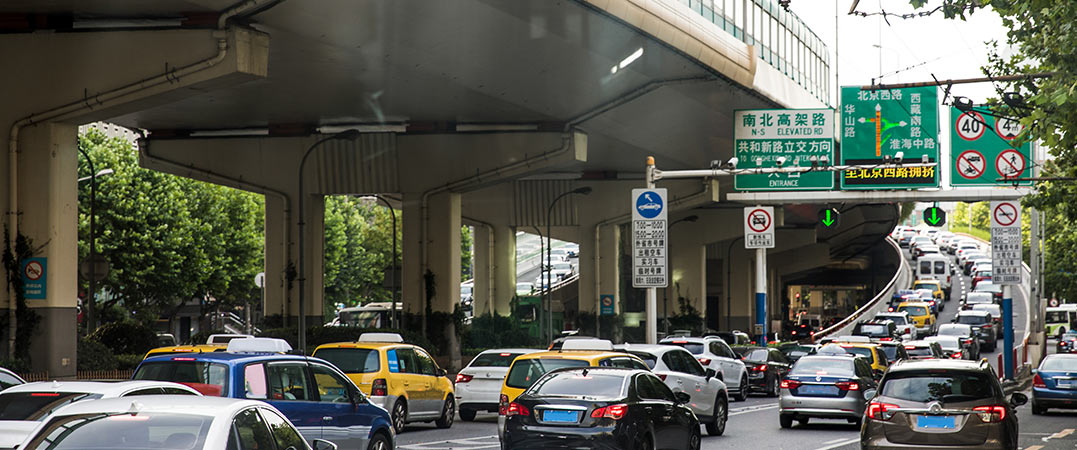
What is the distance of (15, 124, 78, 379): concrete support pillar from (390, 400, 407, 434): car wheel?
838 centimetres

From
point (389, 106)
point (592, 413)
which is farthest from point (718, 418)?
point (389, 106)

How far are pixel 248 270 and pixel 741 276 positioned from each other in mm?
39633

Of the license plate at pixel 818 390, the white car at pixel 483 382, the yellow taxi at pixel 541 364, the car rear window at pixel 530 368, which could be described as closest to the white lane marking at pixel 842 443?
the license plate at pixel 818 390

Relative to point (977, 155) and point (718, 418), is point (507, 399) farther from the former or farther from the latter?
point (977, 155)

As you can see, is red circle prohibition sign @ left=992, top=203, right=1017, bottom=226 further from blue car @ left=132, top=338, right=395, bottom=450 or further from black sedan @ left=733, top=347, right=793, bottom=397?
blue car @ left=132, top=338, right=395, bottom=450

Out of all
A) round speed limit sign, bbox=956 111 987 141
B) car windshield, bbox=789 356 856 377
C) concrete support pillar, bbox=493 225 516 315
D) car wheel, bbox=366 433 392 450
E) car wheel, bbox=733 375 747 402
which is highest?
round speed limit sign, bbox=956 111 987 141

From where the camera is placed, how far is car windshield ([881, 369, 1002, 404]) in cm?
1446

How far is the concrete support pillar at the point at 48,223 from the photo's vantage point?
25.0 metres

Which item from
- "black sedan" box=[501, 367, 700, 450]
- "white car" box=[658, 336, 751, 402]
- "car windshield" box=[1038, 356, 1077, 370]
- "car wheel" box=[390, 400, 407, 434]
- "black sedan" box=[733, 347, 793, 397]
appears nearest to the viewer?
"black sedan" box=[501, 367, 700, 450]

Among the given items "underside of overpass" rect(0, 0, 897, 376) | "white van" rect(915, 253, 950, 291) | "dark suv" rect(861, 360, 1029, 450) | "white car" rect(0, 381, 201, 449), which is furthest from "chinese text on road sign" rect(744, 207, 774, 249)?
"white van" rect(915, 253, 950, 291)

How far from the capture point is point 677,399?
15883 millimetres

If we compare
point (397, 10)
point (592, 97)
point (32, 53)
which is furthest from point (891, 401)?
point (592, 97)

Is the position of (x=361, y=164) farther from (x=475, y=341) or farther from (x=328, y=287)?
(x=328, y=287)

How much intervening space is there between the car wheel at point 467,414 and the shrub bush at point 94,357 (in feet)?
27.7
